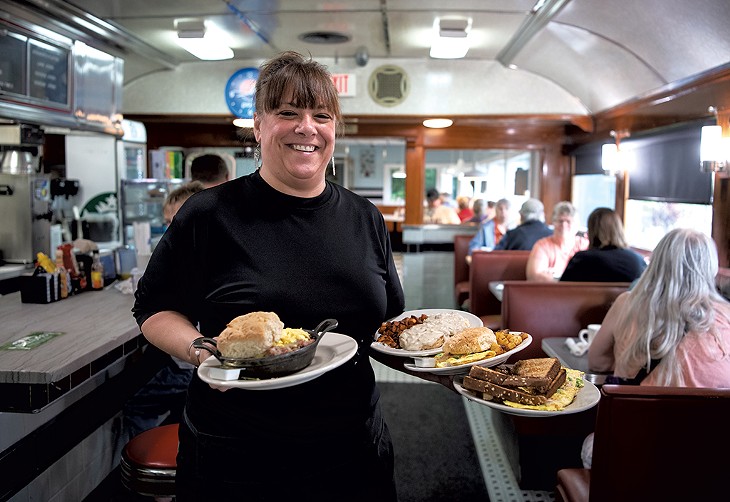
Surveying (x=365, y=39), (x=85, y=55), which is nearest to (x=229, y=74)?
(x=365, y=39)

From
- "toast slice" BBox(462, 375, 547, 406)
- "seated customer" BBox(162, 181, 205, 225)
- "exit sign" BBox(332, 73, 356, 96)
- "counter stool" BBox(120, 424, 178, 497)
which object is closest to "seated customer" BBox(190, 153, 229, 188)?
"seated customer" BBox(162, 181, 205, 225)

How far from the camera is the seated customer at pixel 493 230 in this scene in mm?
7711

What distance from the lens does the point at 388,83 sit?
26.6 ft

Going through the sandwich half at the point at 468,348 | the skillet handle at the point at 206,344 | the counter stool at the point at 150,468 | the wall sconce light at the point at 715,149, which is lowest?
the counter stool at the point at 150,468

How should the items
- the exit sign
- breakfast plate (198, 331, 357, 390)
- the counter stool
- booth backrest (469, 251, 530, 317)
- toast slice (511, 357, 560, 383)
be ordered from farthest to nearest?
the exit sign < booth backrest (469, 251, 530, 317) < the counter stool < toast slice (511, 357, 560, 383) < breakfast plate (198, 331, 357, 390)

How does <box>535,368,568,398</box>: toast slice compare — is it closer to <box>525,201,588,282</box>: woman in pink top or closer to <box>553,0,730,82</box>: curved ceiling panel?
<box>553,0,730,82</box>: curved ceiling panel

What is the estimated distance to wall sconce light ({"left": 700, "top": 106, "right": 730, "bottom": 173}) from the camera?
4.54m

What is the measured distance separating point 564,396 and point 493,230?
251 inches

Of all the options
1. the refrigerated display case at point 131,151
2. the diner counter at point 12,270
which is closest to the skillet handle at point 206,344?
the diner counter at point 12,270

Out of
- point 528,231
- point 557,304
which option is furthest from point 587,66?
point 557,304

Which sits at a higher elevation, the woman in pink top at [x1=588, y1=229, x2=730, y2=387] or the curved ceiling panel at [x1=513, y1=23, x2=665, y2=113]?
the curved ceiling panel at [x1=513, y1=23, x2=665, y2=113]

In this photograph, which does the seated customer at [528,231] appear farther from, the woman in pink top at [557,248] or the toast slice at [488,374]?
the toast slice at [488,374]

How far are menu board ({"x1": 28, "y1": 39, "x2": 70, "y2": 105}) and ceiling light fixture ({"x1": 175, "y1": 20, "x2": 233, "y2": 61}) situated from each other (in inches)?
46.4

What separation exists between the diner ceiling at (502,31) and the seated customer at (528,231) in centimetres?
145
